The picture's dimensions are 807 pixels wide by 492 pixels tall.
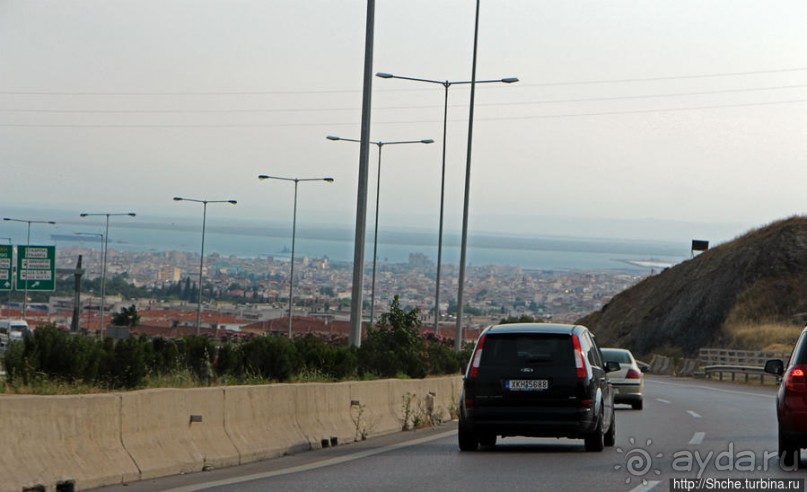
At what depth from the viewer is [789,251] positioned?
90750mm

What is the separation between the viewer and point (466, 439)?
58.2 feet

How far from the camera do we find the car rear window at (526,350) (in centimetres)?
1761

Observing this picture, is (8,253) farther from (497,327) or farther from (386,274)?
(386,274)

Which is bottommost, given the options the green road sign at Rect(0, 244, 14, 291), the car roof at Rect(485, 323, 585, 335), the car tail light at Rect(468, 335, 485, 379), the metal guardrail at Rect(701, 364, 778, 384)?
the metal guardrail at Rect(701, 364, 778, 384)

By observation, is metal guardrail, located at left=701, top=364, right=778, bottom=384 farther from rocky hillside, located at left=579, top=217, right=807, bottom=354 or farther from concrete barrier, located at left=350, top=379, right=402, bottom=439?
concrete barrier, located at left=350, top=379, right=402, bottom=439

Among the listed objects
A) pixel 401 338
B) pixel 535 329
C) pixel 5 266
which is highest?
pixel 5 266

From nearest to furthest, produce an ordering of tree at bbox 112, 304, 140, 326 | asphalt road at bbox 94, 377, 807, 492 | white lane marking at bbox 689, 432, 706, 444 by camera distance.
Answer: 1. asphalt road at bbox 94, 377, 807, 492
2. white lane marking at bbox 689, 432, 706, 444
3. tree at bbox 112, 304, 140, 326

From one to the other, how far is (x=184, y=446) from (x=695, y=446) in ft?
25.3

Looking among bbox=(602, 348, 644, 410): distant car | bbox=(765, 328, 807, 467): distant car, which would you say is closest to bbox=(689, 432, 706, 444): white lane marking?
bbox=(765, 328, 807, 467): distant car

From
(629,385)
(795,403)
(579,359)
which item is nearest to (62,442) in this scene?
(795,403)

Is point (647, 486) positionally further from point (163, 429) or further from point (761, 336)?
point (761, 336)

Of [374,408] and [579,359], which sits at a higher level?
[579,359]

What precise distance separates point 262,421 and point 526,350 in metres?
3.59

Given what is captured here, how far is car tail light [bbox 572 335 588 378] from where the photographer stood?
17500 millimetres
